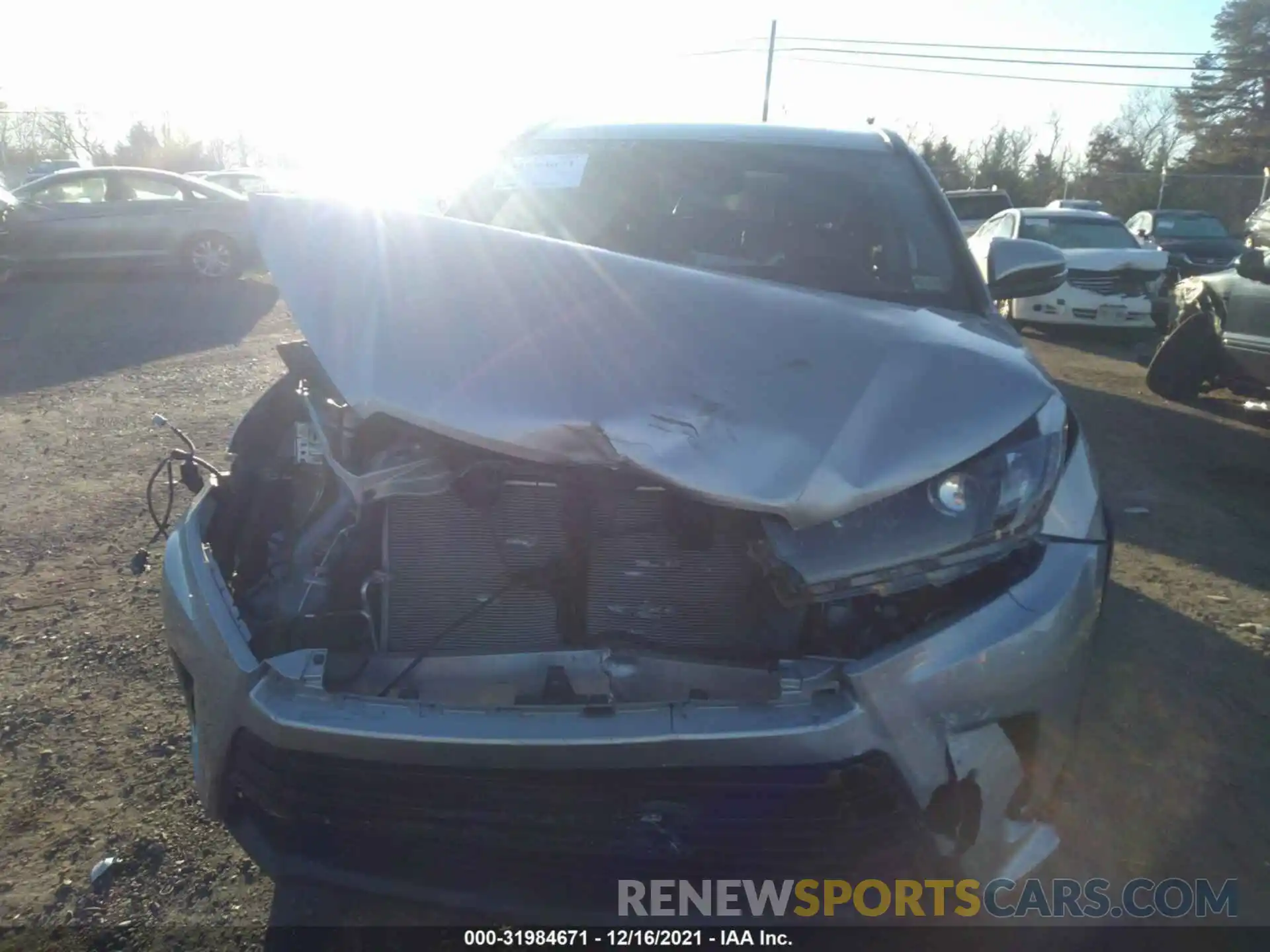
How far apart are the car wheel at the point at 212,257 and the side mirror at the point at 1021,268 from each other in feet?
39.8

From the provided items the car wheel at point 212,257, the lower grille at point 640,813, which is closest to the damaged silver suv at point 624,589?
the lower grille at point 640,813

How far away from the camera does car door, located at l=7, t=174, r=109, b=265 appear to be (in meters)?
13.3

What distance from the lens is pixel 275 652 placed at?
2129 mm

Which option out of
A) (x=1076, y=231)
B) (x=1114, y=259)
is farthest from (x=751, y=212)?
(x=1076, y=231)

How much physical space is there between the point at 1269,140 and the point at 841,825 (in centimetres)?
4532

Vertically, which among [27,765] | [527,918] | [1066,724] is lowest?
[27,765]

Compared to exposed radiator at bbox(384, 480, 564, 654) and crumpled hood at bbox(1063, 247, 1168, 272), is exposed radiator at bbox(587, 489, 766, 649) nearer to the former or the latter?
exposed radiator at bbox(384, 480, 564, 654)

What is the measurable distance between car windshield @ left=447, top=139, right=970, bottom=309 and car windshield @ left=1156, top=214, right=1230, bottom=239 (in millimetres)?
18919

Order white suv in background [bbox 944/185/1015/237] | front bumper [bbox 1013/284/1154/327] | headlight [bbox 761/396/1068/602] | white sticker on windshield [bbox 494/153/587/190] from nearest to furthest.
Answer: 1. headlight [bbox 761/396/1068/602]
2. white sticker on windshield [bbox 494/153/587/190]
3. front bumper [bbox 1013/284/1154/327]
4. white suv in background [bbox 944/185/1015/237]

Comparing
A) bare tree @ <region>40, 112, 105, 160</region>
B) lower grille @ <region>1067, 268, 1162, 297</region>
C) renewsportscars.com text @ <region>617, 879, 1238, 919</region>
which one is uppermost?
renewsportscars.com text @ <region>617, 879, 1238, 919</region>

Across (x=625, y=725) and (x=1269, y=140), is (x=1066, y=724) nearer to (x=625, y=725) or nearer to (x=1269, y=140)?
(x=625, y=725)

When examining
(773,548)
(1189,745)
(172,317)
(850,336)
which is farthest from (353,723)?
(172,317)

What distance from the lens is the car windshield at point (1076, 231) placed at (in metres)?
12.5

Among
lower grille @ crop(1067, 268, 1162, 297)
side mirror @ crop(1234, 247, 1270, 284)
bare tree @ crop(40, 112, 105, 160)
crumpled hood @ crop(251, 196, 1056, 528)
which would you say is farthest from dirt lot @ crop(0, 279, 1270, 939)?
bare tree @ crop(40, 112, 105, 160)
